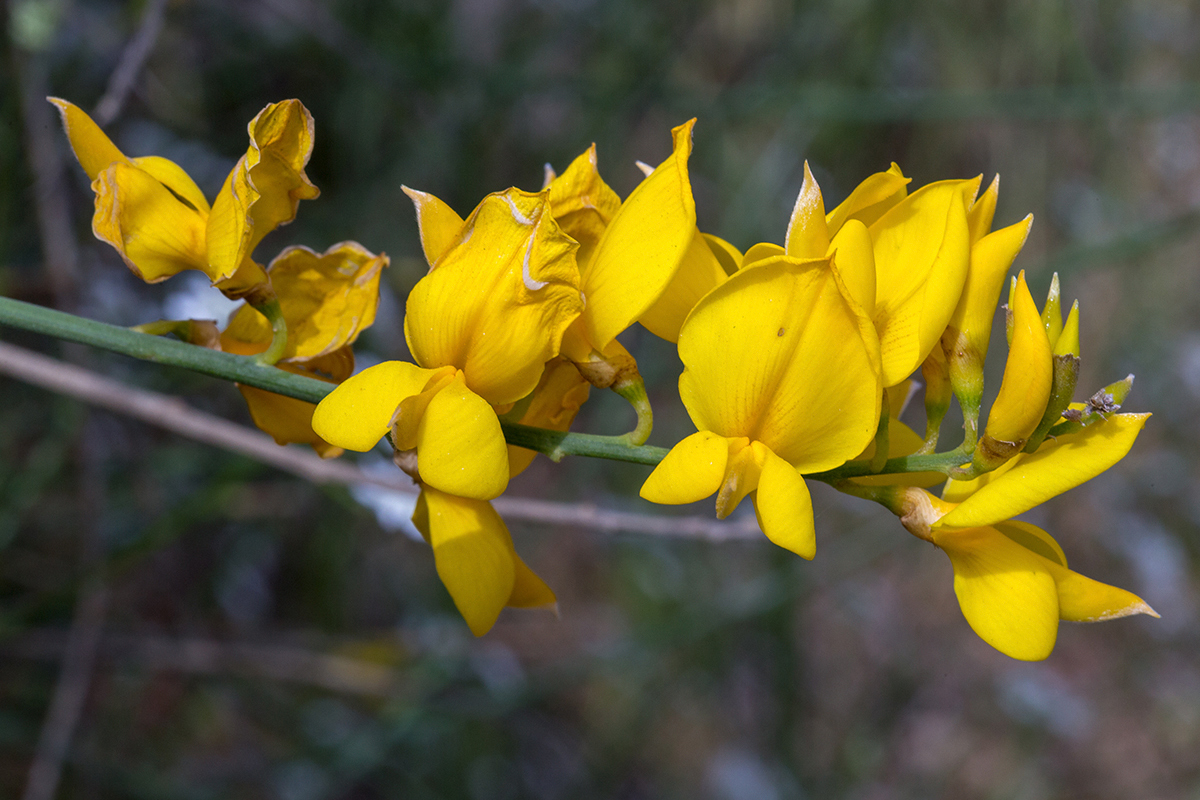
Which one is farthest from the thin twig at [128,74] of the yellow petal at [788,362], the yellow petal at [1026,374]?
the yellow petal at [1026,374]

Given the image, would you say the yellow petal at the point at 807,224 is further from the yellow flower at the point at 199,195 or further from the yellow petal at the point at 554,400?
the yellow flower at the point at 199,195

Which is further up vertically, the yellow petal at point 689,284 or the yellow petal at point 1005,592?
the yellow petal at point 689,284

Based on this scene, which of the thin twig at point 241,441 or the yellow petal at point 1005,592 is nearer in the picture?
the yellow petal at point 1005,592

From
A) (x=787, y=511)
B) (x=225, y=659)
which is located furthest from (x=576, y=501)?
(x=787, y=511)

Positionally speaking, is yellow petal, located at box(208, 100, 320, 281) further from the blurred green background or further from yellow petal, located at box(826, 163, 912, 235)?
the blurred green background

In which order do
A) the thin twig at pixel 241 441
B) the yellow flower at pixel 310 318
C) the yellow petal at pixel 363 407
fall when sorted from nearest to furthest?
the yellow petal at pixel 363 407 → the yellow flower at pixel 310 318 → the thin twig at pixel 241 441

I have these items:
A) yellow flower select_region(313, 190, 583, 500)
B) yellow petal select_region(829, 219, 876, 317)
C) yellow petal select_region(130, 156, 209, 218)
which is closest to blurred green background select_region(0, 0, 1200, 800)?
yellow petal select_region(130, 156, 209, 218)

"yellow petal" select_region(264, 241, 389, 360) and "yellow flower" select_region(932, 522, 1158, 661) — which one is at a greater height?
"yellow petal" select_region(264, 241, 389, 360)
